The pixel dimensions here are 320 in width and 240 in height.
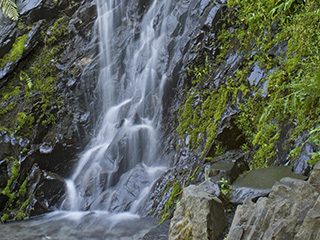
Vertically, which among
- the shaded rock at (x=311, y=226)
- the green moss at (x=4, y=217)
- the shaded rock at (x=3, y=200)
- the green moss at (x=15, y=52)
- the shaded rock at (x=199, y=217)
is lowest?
the green moss at (x=4, y=217)

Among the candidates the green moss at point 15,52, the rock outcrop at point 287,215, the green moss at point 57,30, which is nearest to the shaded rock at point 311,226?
the rock outcrop at point 287,215

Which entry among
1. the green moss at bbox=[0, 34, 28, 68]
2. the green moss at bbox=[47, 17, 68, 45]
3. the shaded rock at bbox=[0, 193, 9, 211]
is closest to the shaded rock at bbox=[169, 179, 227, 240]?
the shaded rock at bbox=[0, 193, 9, 211]

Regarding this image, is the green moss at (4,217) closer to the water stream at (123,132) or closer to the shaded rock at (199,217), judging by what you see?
the water stream at (123,132)

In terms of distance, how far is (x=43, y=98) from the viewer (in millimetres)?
9086

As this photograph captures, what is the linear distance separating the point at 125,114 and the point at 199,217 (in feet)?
17.5

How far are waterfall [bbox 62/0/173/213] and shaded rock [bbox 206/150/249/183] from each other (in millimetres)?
2060

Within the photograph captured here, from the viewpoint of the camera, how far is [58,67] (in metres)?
9.67

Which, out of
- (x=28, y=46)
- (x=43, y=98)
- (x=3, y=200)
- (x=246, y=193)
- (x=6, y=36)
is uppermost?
(x=6, y=36)

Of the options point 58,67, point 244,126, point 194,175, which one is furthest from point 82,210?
point 58,67

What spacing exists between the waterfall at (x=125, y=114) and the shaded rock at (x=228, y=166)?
206 centimetres

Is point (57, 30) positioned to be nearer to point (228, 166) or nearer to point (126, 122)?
point (126, 122)

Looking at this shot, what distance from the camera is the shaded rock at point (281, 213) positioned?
233cm

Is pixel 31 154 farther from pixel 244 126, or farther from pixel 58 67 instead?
pixel 244 126

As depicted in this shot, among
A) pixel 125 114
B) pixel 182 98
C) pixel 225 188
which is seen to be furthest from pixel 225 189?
pixel 125 114
